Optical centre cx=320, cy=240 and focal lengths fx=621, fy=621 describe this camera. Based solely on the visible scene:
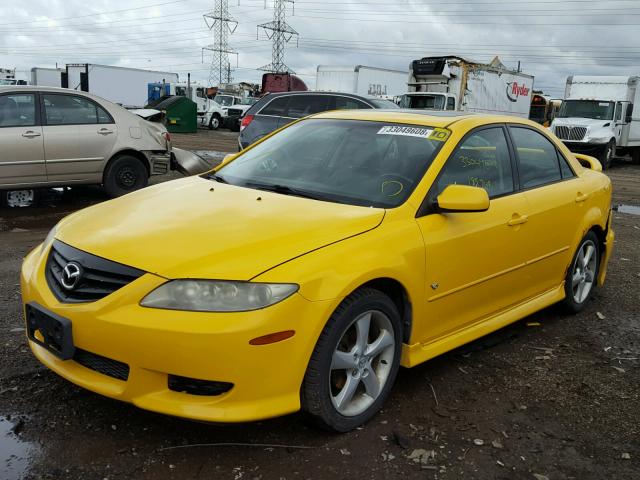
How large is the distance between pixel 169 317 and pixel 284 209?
3.02ft

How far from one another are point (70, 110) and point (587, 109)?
57.0 ft

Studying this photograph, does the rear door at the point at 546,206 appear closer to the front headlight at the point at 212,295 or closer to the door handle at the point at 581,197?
the door handle at the point at 581,197

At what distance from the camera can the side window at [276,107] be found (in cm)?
1146

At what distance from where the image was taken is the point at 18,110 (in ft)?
25.3

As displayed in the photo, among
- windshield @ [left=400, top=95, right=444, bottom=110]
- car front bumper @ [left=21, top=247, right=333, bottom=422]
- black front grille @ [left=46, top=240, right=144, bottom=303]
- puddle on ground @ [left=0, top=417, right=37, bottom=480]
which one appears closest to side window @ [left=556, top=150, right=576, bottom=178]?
car front bumper @ [left=21, top=247, right=333, bottom=422]

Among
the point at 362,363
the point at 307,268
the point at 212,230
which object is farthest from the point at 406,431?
the point at 212,230

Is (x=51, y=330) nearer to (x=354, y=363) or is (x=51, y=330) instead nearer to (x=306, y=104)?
(x=354, y=363)

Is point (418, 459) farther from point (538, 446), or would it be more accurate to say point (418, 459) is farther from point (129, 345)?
point (129, 345)

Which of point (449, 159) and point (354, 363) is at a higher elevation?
point (449, 159)

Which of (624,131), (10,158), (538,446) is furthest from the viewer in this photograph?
(624,131)

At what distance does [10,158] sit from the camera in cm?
760

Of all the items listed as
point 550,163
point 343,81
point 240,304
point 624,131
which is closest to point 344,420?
point 240,304

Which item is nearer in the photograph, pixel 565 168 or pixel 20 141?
pixel 565 168

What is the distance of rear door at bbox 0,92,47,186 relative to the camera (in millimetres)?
7586
